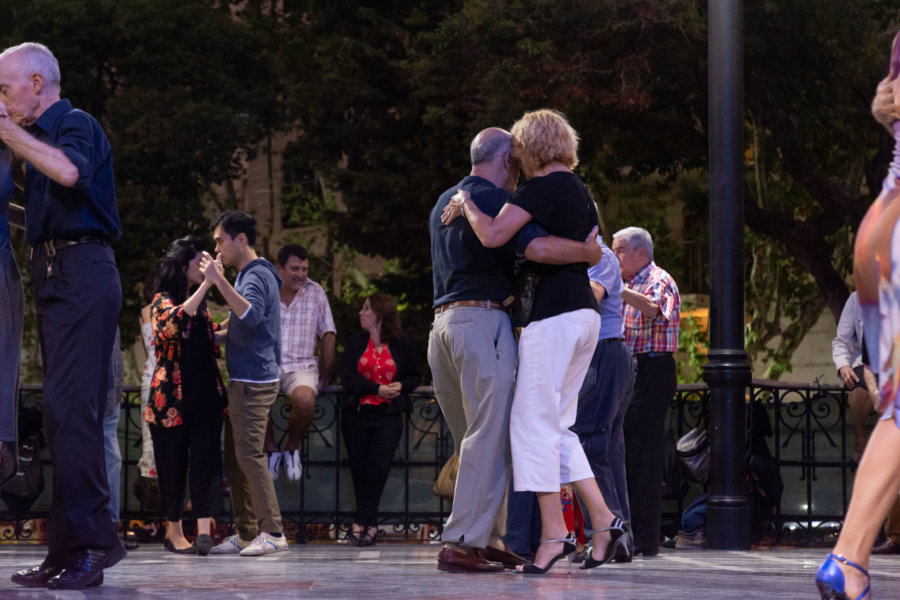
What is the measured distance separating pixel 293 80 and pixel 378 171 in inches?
191

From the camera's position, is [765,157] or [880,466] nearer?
[880,466]

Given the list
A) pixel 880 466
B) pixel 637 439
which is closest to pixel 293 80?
pixel 637 439

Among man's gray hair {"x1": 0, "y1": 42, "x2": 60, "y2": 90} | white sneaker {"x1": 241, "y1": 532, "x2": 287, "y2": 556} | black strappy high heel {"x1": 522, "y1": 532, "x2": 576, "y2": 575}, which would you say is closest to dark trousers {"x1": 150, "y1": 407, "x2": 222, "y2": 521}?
white sneaker {"x1": 241, "y1": 532, "x2": 287, "y2": 556}

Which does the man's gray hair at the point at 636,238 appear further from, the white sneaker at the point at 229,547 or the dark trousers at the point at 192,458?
the white sneaker at the point at 229,547

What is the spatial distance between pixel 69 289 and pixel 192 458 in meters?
3.59

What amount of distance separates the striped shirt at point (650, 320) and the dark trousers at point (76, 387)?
402 centimetres

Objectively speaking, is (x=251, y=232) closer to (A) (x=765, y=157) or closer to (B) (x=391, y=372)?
(B) (x=391, y=372)

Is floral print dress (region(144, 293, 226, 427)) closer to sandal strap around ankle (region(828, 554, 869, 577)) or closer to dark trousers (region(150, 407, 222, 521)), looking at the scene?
dark trousers (region(150, 407, 222, 521))

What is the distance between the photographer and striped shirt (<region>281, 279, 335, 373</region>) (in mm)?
10211

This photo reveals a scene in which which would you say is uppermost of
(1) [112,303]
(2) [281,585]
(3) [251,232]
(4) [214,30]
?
(4) [214,30]

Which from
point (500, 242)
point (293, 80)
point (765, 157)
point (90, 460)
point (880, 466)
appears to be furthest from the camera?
point (293, 80)

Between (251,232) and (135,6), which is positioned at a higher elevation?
(135,6)

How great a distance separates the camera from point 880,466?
4148 millimetres

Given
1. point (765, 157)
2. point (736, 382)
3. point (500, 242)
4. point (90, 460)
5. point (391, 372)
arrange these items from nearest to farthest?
point (90, 460) → point (500, 242) → point (736, 382) → point (391, 372) → point (765, 157)
